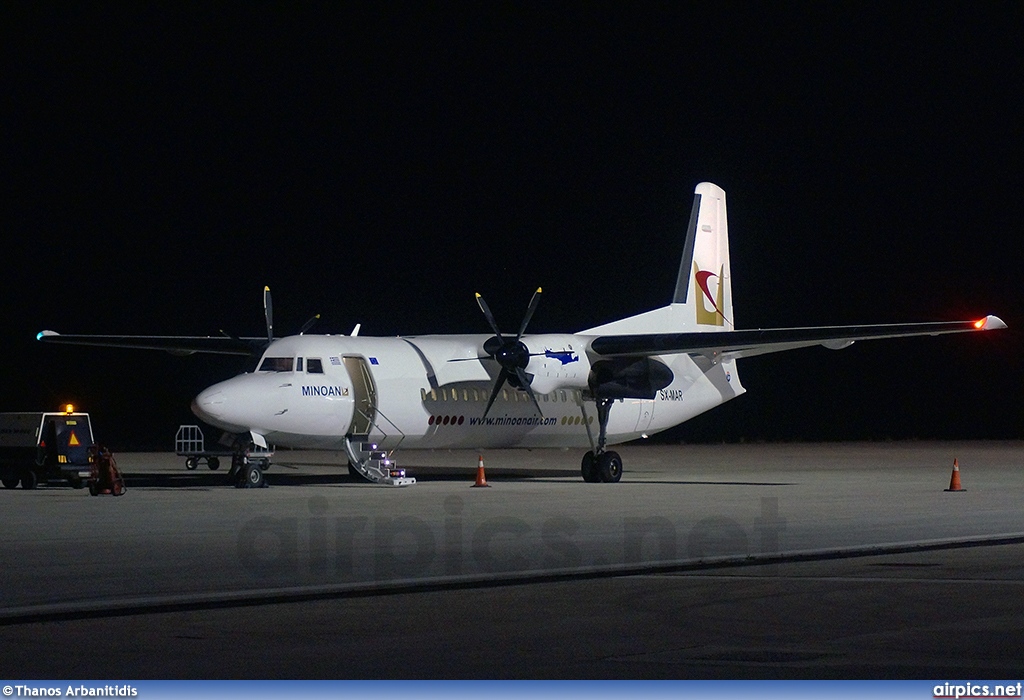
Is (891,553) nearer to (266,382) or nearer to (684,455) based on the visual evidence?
(266,382)

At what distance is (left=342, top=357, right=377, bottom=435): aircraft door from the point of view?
2711 cm

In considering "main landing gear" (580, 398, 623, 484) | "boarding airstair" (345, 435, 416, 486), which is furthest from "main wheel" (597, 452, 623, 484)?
"boarding airstair" (345, 435, 416, 486)

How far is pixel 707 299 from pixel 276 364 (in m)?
12.5

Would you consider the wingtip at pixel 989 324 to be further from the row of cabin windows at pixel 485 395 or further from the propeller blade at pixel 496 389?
the propeller blade at pixel 496 389

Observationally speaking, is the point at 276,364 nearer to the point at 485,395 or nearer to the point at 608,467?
the point at 485,395

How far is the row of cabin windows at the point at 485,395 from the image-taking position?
2823cm

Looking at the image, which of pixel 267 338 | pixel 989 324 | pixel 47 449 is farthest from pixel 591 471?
pixel 47 449

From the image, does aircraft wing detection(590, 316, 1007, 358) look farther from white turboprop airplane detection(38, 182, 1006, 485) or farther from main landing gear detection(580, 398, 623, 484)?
main landing gear detection(580, 398, 623, 484)

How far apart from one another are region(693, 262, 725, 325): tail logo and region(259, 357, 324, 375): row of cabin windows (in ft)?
37.4

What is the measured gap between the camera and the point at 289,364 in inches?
1046

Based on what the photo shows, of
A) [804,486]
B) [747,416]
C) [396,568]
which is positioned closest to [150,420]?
[747,416]

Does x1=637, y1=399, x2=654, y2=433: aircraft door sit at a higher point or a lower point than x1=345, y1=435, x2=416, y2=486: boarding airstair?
higher

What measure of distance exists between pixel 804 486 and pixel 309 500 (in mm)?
9654

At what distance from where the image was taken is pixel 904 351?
267 ft
